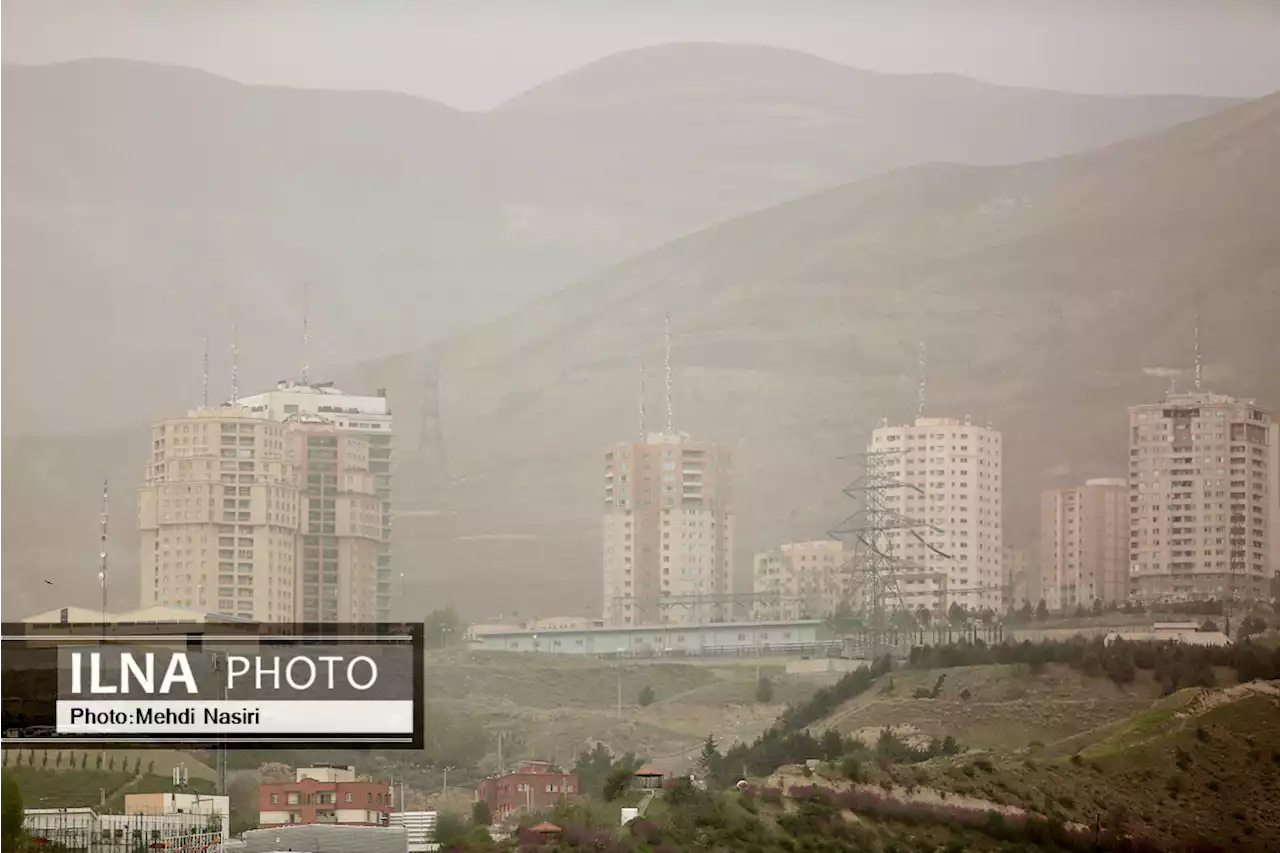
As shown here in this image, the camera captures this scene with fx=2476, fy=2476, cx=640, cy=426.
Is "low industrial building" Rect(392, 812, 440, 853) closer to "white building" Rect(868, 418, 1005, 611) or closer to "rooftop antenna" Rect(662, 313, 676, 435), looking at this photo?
"white building" Rect(868, 418, 1005, 611)

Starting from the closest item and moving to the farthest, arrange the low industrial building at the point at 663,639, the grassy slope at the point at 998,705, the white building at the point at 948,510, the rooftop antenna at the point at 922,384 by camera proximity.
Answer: the grassy slope at the point at 998,705
the low industrial building at the point at 663,639
the white building at the point at 948,510
the rooftop antenna at the point at 922,384

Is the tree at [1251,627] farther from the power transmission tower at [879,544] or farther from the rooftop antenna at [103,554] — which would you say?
the rooftop antenna at [103,554]

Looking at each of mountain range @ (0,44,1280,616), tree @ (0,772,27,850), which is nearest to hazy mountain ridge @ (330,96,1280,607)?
mountain range @ (0,44,1280,616)

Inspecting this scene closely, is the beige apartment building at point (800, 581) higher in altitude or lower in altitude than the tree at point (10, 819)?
higher

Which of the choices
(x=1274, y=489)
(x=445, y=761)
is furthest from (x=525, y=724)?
(x=1274, y=489)

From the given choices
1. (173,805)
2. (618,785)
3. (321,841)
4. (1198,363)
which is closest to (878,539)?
(1198,363)

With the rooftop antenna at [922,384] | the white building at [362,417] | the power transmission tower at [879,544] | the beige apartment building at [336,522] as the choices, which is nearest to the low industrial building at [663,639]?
the power transmission tower at [879,544]

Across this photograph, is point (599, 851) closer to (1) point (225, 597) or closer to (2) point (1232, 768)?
(2) point (1232, 768)
